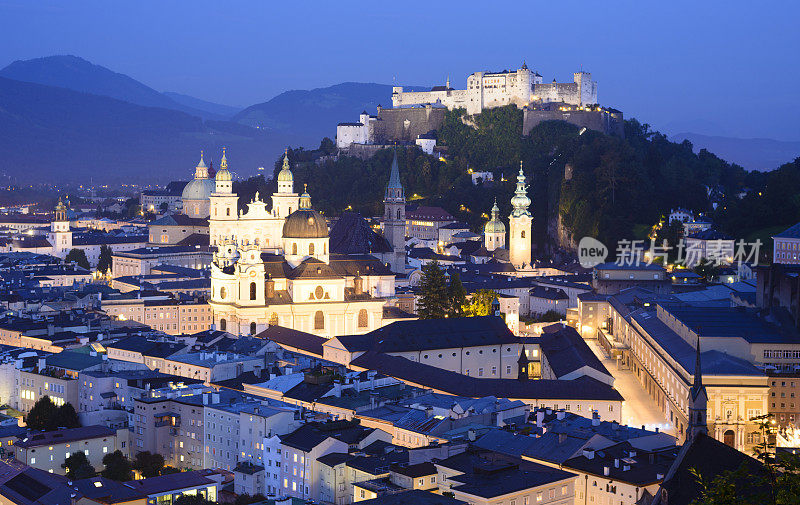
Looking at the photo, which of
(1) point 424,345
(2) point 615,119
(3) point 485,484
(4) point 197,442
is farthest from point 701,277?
(3) point 485,484

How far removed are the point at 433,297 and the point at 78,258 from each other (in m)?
40.4

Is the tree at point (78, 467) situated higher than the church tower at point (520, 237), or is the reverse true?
the church tower at point (520, 237)

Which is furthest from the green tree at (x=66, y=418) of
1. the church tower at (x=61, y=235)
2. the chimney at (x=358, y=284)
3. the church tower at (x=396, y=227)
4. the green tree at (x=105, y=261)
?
the church tower at (x=61, y=235)

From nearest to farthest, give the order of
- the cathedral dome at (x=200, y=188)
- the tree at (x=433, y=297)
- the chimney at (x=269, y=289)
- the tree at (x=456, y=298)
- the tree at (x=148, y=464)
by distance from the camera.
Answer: the tree at (x=148, y=464), the chimney at (x=269, y=289), the tree at (x=433, y=297), the tree at (x=456, y=298), the cathedral dome at (x=200, y=188)

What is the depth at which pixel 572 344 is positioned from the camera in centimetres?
5184

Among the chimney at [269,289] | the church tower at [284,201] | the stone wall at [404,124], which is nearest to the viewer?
the chimney at [269,289]

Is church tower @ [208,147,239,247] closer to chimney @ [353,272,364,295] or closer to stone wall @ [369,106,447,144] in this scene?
chimney @ [353,272,364,295]

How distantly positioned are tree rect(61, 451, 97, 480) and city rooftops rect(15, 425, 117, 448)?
64cm

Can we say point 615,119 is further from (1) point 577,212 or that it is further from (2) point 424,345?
(2) point 424,345

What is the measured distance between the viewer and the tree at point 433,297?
199ft

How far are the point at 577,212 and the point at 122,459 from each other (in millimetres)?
50292

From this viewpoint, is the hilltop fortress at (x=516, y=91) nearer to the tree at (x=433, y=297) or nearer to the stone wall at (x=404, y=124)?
the stone wall at (x=404, y=124)

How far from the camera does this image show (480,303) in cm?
6319

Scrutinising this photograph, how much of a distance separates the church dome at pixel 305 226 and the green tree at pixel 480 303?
7949mm
